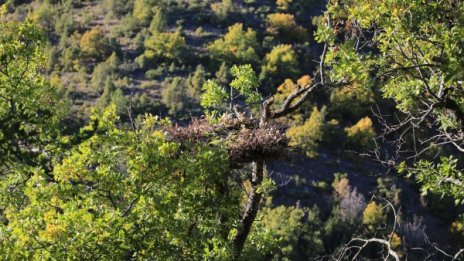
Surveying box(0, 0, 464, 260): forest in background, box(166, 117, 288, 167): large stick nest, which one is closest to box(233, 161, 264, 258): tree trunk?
box(0, 0, 464, 260): forest in background

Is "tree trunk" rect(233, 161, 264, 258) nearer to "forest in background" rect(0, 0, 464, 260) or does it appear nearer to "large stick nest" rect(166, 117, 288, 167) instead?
"forest in background" rect(0, 0, 464, 260)

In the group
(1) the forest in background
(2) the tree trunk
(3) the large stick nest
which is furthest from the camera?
(2) the tree trunk

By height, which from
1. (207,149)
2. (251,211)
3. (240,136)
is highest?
(207,149)

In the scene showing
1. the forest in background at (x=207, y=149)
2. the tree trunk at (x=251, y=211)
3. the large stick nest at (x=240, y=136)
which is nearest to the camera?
the forest in background at (x=207, y=149)

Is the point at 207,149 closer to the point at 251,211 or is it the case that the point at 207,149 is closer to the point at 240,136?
the point at 240,136

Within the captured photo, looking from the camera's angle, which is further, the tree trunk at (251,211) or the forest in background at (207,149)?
the tree trunk at (251,211)

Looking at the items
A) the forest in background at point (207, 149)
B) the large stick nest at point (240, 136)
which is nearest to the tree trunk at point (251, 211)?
the forest in background at point (207, 149)

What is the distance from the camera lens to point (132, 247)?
708 cm

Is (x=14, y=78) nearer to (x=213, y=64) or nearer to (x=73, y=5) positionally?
(x=213, y=64)

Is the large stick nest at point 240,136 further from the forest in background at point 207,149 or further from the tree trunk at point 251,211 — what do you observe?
the tree trunk at point 251,211

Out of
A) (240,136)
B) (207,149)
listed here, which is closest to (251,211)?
(240,136)

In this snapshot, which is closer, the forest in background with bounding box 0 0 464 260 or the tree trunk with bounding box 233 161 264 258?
the forest in background with bounding box 0 0 464 260

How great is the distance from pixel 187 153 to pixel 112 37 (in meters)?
102

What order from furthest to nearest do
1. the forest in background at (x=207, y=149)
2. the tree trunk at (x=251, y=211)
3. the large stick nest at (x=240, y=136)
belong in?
1. the tree trunk at (x=251, y=211)
2. the large stick nest at (x=240, y=136)
3. the forest in background at (x=207, y=149)
